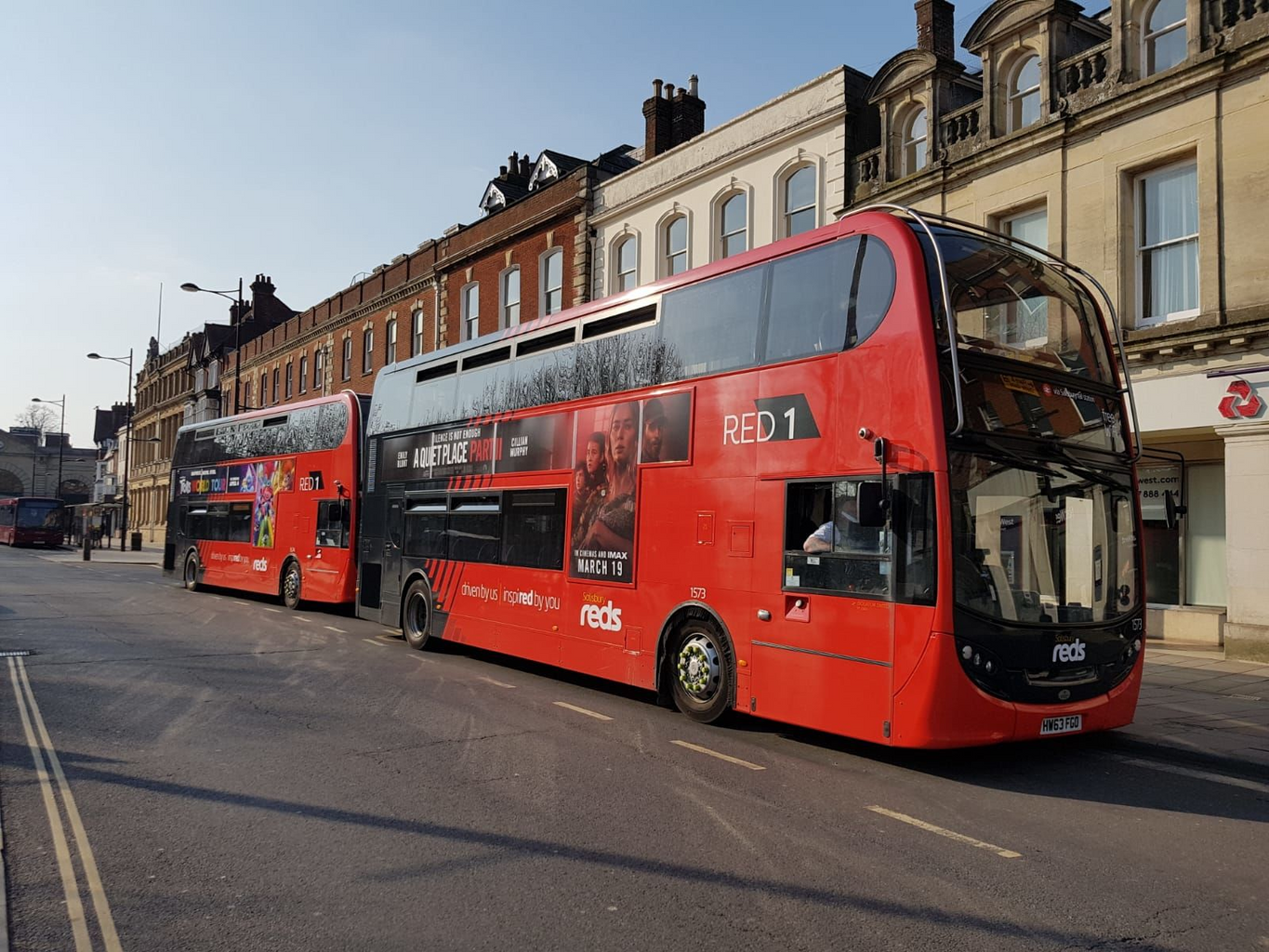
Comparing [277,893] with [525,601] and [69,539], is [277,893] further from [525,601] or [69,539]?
[69,539]

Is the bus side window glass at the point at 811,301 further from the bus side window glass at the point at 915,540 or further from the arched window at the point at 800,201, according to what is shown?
the arched window at the point at 800,201

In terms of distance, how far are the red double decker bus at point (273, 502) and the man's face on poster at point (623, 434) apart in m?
8.89

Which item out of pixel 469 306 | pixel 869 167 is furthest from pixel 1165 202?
pixel 469 306

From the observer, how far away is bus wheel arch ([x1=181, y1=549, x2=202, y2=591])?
2414cm

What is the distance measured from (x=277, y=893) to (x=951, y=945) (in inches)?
119

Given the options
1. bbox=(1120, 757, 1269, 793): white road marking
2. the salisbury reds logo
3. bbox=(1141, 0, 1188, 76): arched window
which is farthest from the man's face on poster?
bbox=(1141, 0, 1188, 76): arched window

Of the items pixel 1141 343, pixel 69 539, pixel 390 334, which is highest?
pixel 390 334

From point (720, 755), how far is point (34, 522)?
63001 millimetres

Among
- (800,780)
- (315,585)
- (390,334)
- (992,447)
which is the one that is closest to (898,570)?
(992,447)

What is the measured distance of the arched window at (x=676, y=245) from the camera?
906 inches

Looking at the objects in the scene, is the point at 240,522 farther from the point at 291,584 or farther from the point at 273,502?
the point at 291,584

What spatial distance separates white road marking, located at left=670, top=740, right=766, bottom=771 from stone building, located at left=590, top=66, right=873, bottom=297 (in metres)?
11.1

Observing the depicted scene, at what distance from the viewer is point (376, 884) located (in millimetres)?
4656

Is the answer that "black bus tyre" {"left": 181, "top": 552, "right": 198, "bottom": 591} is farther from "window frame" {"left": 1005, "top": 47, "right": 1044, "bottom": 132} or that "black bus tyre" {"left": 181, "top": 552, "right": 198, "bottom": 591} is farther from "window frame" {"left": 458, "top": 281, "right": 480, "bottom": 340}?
"window frame" {"left": 1005, "top": 47, "right": 1044, "bottom": 132}
